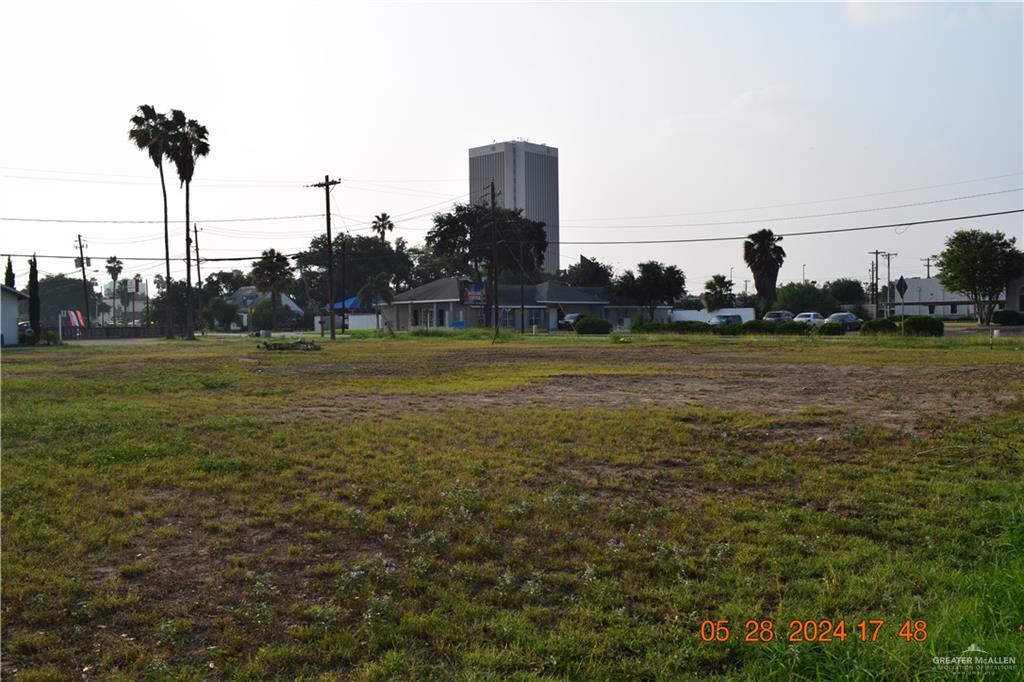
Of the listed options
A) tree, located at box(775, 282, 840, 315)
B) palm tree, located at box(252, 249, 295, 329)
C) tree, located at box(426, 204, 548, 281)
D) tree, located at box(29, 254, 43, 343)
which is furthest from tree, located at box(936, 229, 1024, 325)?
tree, located at box(29, 254, 43, 343)

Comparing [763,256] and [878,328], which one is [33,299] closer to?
[878,328]

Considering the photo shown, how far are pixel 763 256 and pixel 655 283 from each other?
11.7m

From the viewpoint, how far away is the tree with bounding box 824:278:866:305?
113 m

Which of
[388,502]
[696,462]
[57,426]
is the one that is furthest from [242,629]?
[57,426]

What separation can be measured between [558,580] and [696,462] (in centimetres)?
375

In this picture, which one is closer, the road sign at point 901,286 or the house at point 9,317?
the road sign at point 901,286

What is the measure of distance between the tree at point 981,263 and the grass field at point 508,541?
221ft

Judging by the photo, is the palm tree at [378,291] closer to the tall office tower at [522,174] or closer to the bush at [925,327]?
the tall office tower at [522,174]

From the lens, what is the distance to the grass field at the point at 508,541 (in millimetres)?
4402

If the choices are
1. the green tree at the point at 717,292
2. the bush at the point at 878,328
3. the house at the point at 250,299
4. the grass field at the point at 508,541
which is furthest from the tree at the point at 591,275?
the grass field at the point at 508,541

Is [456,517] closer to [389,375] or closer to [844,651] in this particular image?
[844,651]

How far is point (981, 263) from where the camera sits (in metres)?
70.1

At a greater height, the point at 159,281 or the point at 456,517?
the point at 159,281

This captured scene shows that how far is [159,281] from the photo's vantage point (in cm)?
18462
